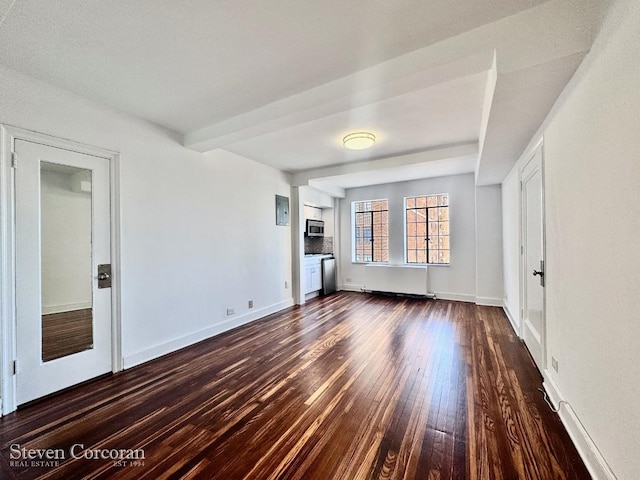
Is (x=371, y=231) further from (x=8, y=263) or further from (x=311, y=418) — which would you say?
(x=8, y=263)

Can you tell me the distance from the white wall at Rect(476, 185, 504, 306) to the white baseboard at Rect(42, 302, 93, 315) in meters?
5.88

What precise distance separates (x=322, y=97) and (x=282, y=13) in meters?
0.78

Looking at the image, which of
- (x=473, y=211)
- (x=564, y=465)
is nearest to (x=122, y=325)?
(x=564, y=465)

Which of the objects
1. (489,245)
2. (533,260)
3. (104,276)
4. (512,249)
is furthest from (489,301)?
(104,276)

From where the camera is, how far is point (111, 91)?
2400mm

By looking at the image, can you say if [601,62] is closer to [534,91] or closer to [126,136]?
[534,91]

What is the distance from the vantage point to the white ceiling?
152 cm

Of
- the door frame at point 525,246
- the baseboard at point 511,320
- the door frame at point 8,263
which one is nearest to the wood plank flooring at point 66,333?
the door frame at point 8,263

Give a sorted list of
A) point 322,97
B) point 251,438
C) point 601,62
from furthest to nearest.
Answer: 1. point 322,97
2. point 251,438
3. point 601,62

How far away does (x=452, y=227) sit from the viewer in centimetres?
567

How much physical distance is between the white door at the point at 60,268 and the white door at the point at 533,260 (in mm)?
4169

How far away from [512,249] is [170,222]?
471 cm

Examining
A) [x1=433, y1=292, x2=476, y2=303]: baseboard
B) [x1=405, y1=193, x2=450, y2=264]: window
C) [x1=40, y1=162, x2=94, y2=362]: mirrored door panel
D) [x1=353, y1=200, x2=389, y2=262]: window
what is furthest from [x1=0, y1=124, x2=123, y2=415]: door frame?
[x1=433, y1=292, x2=476, y2=303]: baseboard

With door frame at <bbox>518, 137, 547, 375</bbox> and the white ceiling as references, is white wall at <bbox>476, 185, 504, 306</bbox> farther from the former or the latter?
the white ceiling
